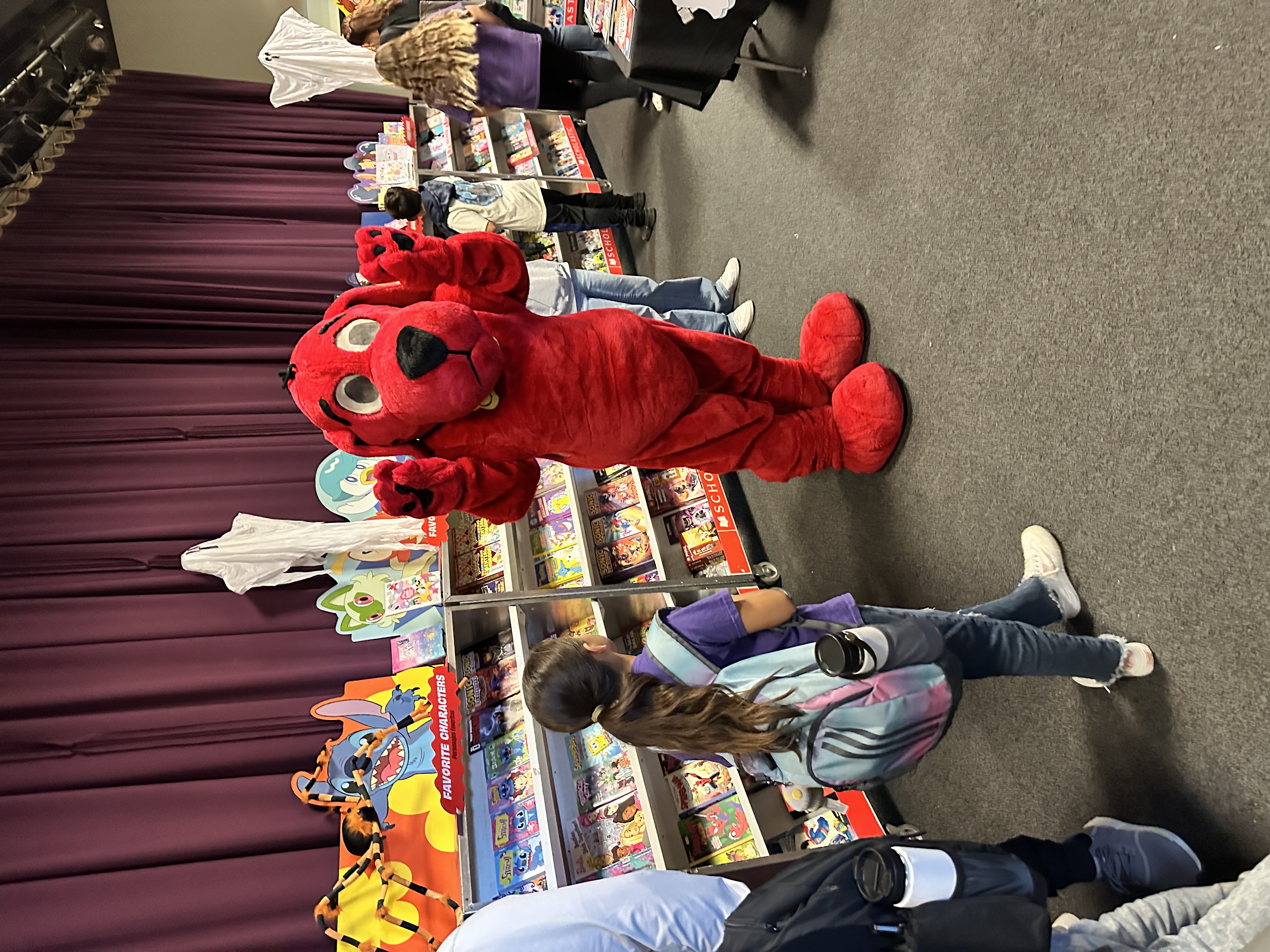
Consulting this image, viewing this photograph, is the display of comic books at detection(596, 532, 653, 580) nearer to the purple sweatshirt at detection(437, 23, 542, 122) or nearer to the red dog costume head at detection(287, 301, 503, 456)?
the red dog costume head at detection(287, 301, 503, 456)

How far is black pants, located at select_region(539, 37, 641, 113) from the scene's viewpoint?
3.01m

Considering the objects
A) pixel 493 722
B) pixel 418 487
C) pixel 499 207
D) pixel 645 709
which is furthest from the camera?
pixel 499 207

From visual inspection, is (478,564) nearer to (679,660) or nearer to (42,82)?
(679,660)

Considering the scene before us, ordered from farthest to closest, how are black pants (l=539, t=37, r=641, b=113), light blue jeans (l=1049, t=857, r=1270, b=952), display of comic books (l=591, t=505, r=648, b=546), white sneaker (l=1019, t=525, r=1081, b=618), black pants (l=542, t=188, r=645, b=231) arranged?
black pants (l=542, t=188, r=645, b=231) → black pants (l=539, t=37, r=641, b=113) → display of comic books (l=591, t=505, r=648, b=546) → white sneaker (l=1019, t=525, r=1081, b=618) → light blue jeans (l=1049, t=857, r=1270, b=952)

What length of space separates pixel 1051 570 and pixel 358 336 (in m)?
1.65

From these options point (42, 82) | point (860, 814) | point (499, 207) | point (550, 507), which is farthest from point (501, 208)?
point (42, 82)

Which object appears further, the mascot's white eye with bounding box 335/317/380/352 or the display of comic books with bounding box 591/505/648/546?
the display of comic books with bounding box 591/505/648/546

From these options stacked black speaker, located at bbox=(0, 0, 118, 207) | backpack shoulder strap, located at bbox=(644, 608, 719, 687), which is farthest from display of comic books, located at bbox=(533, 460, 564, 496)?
stacked black speaker, located at bbox=(0, 0, 118, 207)

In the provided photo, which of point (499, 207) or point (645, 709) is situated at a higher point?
point (499, 207)

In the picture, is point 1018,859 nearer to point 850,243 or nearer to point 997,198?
point 997,198

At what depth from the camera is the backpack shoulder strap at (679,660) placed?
1409 mm

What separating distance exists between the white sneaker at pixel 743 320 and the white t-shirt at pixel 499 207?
1081 millimetres

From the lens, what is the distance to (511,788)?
2096mm

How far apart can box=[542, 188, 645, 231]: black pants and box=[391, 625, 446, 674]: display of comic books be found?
2.00m
